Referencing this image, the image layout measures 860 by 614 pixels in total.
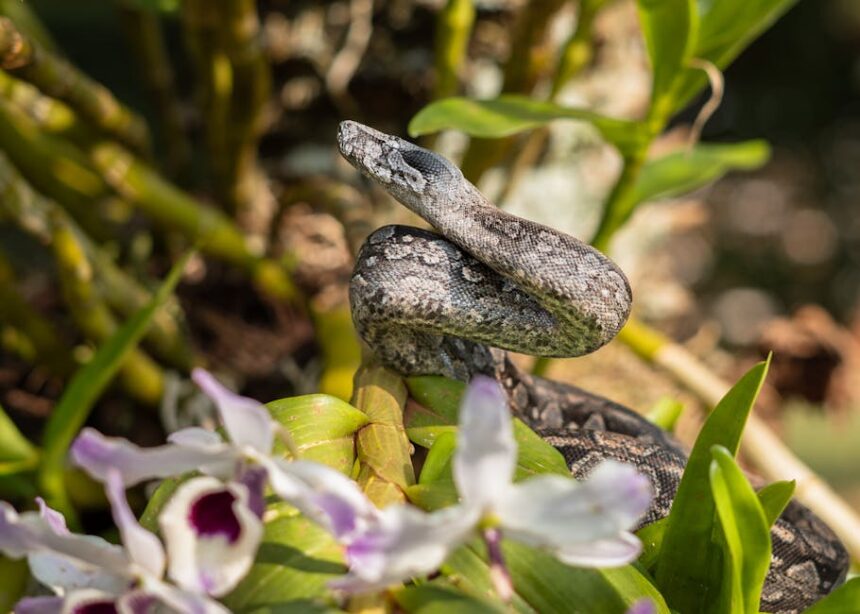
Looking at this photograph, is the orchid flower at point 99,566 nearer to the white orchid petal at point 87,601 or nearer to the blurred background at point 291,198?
the white orchid petal at point 87,601

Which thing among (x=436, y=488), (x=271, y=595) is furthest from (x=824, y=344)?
(x=271, y=595)

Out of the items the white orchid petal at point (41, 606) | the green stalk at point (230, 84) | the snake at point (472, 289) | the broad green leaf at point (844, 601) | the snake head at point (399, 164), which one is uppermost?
the green stalk at point (230, 84)

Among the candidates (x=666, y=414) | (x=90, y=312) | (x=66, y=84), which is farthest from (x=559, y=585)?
(x=66, y=84)

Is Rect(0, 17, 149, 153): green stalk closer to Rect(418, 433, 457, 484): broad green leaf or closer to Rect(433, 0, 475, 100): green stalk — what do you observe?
Rect(433, 0, 475, 100): green stalk

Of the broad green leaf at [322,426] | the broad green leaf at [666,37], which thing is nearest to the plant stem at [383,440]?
the broad green leaf at [322,426]

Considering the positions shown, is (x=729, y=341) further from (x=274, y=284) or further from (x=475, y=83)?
(x=274, y=284)

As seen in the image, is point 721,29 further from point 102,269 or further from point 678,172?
point 102,269
